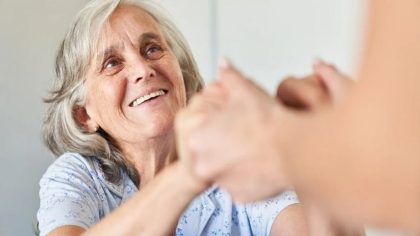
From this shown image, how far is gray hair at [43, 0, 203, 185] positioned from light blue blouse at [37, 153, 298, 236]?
4cm

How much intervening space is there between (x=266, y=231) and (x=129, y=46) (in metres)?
0.49

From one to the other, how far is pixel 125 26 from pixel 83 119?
243mm

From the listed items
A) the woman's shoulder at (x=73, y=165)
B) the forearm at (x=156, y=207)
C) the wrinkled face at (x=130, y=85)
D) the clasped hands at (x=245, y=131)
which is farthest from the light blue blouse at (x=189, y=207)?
the clasped hands at (x=245, y=131)

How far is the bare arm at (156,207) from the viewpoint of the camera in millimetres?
659

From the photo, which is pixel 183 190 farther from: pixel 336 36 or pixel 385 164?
pixel 336 36

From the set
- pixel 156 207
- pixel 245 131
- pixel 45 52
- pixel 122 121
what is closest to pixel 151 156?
pixel 122 121

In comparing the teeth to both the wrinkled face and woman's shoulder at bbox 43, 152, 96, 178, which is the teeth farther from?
woman's shoulder at bbox 43, 152, 96, 178

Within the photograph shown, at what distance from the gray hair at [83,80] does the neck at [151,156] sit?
2cm

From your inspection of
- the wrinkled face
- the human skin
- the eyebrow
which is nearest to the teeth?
the wrinkled face

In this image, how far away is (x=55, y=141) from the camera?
1.39 m

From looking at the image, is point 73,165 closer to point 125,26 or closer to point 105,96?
point 105,96

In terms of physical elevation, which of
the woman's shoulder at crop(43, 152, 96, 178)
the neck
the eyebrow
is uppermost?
the eyebrow

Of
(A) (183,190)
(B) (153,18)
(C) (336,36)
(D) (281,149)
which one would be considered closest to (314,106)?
(D) (281,149)

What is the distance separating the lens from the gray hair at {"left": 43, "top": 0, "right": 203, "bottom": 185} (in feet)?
4.23
